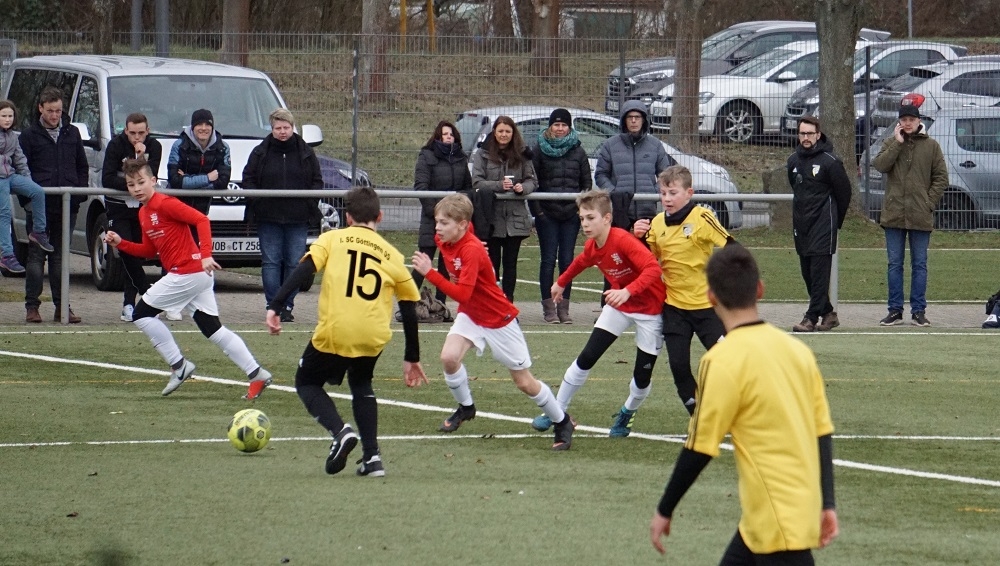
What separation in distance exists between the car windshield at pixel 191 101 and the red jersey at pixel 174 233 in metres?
5.37

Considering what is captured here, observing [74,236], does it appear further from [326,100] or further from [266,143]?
[326,100]

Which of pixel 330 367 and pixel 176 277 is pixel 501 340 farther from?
pixel 176 277

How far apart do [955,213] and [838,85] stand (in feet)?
8.52

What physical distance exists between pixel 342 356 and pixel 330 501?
2.74ft

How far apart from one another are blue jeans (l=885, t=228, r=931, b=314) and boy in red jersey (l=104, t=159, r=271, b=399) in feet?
22.1

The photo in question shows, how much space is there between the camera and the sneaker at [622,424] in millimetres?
8984

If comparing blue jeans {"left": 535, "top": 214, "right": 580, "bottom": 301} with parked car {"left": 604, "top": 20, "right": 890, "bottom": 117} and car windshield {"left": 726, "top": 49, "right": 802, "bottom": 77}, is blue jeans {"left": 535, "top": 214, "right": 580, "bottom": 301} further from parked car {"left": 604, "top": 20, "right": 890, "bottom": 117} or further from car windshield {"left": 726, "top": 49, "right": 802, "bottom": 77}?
car windshield {"left": 726, "top": 49, "right": 802, "bottom": 77}

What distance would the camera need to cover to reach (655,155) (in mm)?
14094

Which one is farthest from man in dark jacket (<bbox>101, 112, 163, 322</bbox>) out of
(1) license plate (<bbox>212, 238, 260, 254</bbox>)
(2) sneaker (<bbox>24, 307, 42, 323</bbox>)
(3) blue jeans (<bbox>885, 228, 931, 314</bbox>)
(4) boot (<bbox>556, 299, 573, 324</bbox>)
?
(3) blue jeans (<bbox>885, 228, 931, 314</bbox>)

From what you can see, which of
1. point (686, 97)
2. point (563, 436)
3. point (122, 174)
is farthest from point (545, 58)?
point (563, 436)

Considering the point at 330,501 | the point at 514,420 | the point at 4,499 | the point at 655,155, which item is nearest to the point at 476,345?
the point at 514,420

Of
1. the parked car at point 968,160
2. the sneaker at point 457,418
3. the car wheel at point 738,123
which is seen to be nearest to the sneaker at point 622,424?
the sneaker at point 457,418

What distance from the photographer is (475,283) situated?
8477mm

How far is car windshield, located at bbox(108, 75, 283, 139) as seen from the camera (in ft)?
52.1
